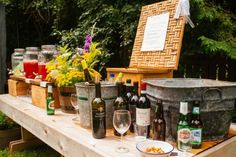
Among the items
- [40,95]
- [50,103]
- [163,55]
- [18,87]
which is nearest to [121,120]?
[163,55]

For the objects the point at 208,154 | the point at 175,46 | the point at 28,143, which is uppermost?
the point at 175,46

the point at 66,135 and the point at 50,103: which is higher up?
the point at 50,103

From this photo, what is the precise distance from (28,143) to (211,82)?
7.32 feet

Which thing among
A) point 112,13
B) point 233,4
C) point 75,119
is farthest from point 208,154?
point 233,4

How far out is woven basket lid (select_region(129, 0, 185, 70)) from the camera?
1823mm

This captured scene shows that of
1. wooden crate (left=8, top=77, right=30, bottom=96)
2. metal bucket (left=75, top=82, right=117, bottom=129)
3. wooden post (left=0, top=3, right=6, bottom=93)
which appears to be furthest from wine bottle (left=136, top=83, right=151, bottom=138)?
wooden post (left=0, top=3, right=6, bottom=93)

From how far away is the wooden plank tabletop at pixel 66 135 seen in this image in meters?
1.32

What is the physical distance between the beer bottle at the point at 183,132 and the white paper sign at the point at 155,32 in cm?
78

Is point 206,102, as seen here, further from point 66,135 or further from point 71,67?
point 71,67

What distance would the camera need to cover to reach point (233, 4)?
3607mm

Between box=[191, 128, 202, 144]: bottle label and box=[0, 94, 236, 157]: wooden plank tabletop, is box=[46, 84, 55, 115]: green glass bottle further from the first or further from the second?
box=[191, 128, 202, 144]: bottle label

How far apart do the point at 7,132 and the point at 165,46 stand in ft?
7.52

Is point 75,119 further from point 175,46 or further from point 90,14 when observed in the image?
point 90,14

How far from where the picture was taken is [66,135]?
60.3 inches
